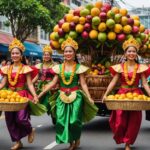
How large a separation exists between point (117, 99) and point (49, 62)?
4629mm

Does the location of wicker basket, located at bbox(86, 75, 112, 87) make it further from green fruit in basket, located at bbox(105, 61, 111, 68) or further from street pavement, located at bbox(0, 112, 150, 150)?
street pavement, located at bbox(0, 112, 150, 150)

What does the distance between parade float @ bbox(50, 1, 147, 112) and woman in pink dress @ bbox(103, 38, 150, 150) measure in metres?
2.21

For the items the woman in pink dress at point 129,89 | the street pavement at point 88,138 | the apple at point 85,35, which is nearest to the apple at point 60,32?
the apple at point 85,35

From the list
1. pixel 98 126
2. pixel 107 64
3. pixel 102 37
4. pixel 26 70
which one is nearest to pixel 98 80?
pixel 107 64

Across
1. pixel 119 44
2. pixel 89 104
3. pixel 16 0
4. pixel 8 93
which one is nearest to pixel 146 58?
pixel 119 44

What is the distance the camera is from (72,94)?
9.48 meters

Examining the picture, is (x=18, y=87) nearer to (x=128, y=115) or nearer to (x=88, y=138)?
(x=128, y=115)

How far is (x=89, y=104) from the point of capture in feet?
31.8

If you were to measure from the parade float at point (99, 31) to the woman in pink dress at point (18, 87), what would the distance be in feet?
7.62

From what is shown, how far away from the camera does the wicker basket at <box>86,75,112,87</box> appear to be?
468 inches

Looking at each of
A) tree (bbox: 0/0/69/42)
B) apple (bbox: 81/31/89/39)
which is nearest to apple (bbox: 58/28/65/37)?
apple (bbox: 81/31/89/39)

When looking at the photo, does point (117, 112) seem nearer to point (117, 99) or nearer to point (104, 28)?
point (117, 99)

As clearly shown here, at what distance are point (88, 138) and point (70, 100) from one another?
1976mm

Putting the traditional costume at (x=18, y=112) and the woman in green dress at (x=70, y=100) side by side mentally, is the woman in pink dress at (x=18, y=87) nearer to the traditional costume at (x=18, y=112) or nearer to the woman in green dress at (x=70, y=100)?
the traditional costume at (x=18, y=112)
